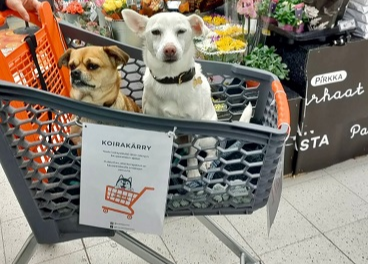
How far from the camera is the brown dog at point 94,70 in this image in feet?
3.15

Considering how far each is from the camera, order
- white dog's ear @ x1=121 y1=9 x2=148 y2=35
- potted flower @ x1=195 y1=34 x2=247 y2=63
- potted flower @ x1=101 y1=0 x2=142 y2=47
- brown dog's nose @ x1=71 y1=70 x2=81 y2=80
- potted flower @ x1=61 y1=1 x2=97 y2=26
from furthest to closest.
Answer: potted flower @ x1=61 y1=1 x2=97 y2=26, potted flower @ x1=101 y1=0 x2=142 y2=47, potted flower @ x1=195 y1=34 x2=247 y2=63, white dog's ear @ x1=121 y1=9 x2=148 y2=35, brown dog's nose @ x1=71 y1=70 x2=81 y2=80

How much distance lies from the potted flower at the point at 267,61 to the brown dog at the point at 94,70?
772 mm

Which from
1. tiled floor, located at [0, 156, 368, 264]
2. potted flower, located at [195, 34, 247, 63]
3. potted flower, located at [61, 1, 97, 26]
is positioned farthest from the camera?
potted flower, located at [61, 1, 97, 26]

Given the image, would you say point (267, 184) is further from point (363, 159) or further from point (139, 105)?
point (363, 159)

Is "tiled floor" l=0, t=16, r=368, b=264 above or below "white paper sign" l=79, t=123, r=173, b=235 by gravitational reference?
below

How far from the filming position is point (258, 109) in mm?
1074

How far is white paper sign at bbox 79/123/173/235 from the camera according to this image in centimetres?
77

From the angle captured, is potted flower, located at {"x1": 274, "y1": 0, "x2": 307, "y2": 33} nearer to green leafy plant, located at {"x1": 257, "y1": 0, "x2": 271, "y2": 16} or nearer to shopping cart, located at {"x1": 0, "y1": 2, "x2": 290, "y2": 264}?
green leafy plant, located at {"x1": 257, "y1": 0, "x2": 271, "y2": 16}

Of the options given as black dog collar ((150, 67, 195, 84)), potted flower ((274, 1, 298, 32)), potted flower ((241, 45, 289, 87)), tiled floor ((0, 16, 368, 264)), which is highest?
black dog collar ((150, 67, 195, 84))

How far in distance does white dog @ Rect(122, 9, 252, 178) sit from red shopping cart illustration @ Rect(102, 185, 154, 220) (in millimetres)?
218

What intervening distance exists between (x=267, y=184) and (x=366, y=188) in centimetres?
107

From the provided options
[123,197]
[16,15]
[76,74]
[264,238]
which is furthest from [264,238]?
[16,15]

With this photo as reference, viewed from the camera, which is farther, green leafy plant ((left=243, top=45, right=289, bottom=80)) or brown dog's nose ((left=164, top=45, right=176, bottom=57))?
green leafy plant ((left=243, top=45, right=289, bottom=80))

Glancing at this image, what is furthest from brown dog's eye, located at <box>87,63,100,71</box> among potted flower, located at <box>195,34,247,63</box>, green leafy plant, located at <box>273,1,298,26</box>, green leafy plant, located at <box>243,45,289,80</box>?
green leafy plant, located at <box>273,1,298,26</box>
